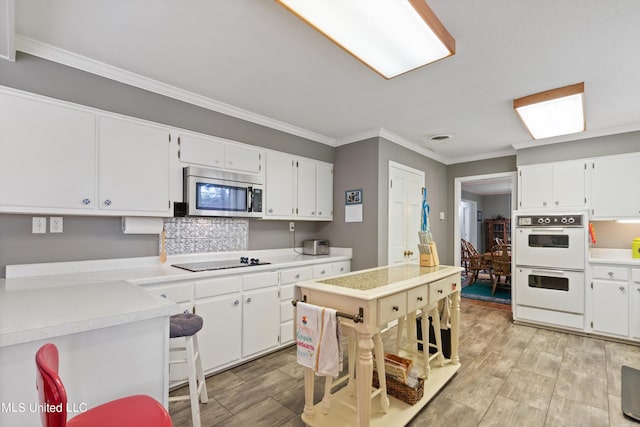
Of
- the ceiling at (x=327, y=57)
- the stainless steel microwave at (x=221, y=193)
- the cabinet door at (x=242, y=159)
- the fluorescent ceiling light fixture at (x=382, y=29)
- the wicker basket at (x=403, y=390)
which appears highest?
the ceiling at (x=327, y=57)

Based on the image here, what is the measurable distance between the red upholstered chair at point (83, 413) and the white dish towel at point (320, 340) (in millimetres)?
851

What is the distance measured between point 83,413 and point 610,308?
473 cm

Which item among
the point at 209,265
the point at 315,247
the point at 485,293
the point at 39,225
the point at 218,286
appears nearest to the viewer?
the point at 39,225

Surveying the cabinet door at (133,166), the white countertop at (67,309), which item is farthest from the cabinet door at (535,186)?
the white countertop at (67,309)

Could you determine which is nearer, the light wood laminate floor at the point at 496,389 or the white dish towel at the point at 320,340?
the white dish towel at the point at 320,340

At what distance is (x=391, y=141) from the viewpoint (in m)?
4.08

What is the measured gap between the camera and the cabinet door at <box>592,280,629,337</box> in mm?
3363

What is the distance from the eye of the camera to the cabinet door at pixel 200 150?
273cm

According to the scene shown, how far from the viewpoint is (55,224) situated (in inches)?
88.3

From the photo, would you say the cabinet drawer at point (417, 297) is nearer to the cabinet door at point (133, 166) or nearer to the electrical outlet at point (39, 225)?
the cabinet door at point (133, 166)

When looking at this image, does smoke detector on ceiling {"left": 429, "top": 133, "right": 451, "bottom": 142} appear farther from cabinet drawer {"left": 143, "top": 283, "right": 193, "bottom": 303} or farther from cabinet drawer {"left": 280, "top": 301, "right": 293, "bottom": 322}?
cabinet drawer {"left": 143, "top": 283, "right": 193, "bottom": 303}

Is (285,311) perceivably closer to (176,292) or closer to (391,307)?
(176,292)

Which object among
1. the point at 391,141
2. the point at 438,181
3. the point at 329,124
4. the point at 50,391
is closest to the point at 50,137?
the point at 50,391

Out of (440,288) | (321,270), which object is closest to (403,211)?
(321,270)
